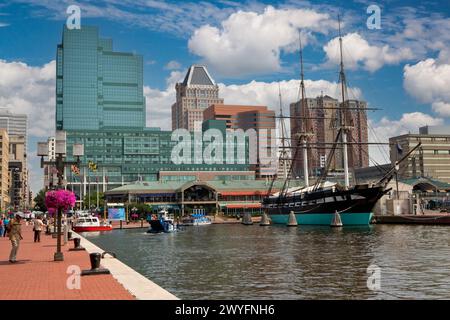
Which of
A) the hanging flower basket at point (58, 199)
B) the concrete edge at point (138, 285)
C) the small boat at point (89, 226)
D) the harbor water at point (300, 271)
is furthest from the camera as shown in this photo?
the small boat at point (89, 226)

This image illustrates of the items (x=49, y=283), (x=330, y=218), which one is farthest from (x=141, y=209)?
(x=49, y=283)

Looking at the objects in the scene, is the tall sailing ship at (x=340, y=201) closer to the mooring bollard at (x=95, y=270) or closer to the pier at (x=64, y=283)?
the pier at (x=64, y=283)

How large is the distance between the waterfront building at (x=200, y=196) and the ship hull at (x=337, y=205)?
144ft

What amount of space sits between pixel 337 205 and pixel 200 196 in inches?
2698

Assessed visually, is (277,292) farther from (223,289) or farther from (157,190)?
(157,190)

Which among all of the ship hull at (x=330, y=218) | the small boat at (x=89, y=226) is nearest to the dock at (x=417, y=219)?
the ship hull at (x=330, y=218)

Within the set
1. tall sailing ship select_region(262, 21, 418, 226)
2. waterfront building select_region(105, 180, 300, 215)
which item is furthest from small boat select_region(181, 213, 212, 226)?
waterfront building select_region(105, 180, 300, 215)

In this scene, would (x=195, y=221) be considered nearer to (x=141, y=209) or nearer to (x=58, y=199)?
(x=141, y=209)

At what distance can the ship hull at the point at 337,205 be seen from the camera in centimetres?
8638

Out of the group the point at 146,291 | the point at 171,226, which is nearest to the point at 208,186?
the point at 171,226

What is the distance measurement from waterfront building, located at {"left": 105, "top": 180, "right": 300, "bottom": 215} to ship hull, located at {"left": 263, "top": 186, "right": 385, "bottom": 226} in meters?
44.0

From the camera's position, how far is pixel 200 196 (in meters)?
153

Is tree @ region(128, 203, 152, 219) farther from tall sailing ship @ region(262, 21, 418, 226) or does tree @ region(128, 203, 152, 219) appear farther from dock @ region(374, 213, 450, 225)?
dock @ region(374, 213, 450, 225)

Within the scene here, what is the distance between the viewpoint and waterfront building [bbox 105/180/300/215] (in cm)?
15150
